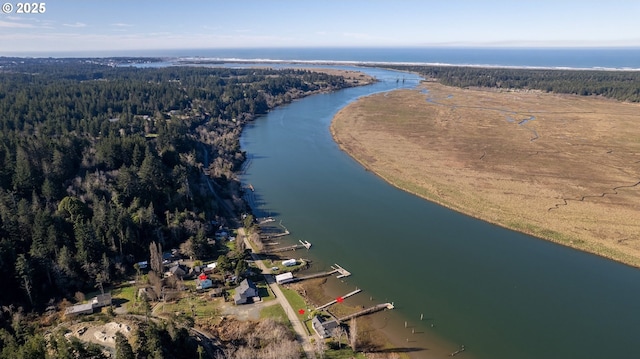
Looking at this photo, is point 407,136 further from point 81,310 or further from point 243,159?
point 81,310

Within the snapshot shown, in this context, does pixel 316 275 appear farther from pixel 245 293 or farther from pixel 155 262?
pixel 155 262

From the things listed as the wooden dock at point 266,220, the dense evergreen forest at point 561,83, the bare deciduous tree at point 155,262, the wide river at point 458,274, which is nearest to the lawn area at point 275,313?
the wide river at point 458,274

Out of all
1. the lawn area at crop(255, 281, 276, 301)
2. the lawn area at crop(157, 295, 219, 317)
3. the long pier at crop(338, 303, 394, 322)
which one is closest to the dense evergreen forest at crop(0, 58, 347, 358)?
the lawn area at crop(157, 295, 219, 317)

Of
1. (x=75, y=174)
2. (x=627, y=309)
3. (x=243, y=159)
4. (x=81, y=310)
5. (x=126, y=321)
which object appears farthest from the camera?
(x=243, y=159)

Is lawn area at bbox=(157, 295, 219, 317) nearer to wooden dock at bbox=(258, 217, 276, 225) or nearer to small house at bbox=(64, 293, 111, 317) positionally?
small house at bbox=(64, 293, 111, 317)

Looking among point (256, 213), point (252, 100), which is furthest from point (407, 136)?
point (252, 100)

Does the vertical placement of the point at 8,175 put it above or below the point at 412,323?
above
